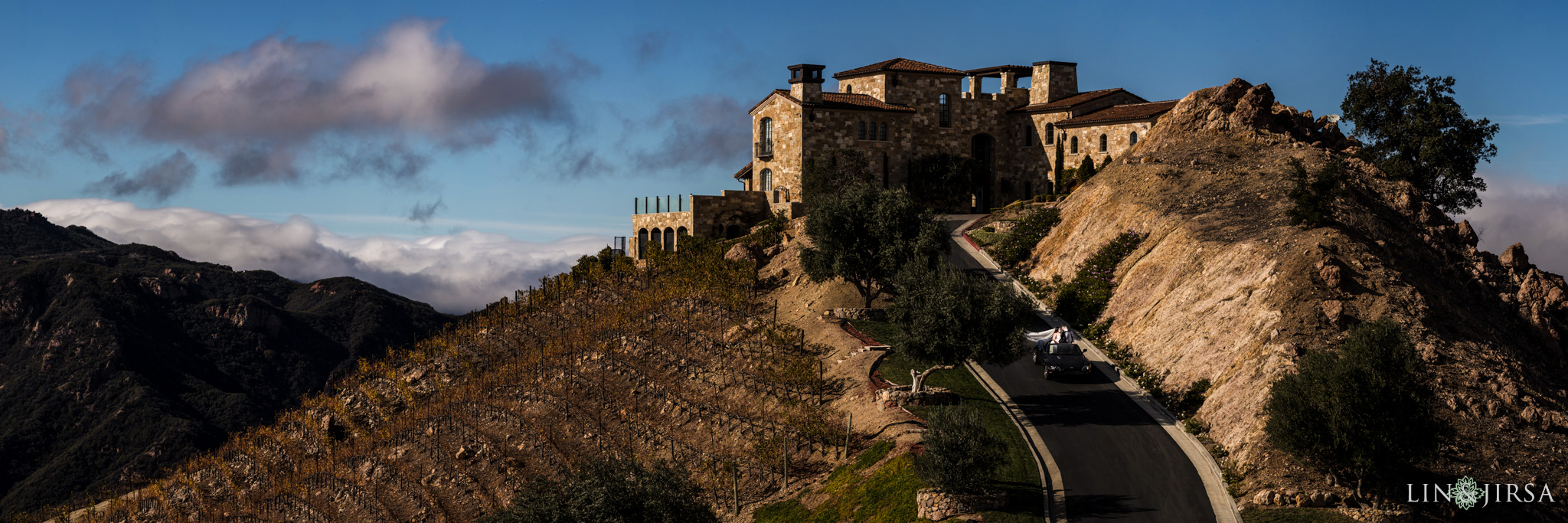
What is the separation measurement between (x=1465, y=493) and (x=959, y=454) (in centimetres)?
1542

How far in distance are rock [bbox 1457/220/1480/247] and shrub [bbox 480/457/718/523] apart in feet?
141

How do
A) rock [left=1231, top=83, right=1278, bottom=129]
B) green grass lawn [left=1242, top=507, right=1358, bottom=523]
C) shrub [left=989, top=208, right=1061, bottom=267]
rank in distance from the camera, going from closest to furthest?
1. green grass lawn [left=1242, top=507, right=1358, bottom=523]
2. shrub [left=989, top=208, right=1061, bottom=267]
3. rock [left=1231, top=83, right=1278, bottom=129]

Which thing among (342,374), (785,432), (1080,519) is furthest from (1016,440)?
(342,374)

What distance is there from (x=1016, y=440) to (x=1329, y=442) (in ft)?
33.7

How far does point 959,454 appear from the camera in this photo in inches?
1222

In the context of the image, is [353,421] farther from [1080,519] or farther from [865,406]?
[1080,519]

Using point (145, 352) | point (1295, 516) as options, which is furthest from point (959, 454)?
point (145, 352)

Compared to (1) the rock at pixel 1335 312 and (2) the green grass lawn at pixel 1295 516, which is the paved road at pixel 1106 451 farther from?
(1) the rock at pixel 1335 312

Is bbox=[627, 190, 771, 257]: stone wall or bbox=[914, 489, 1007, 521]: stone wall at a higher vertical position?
bbox=[627, 190, 771, 257]: stone wall

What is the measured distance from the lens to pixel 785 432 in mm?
40812

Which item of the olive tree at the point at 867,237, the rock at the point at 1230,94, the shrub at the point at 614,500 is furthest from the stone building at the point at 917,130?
the shrub at the point at 614,500

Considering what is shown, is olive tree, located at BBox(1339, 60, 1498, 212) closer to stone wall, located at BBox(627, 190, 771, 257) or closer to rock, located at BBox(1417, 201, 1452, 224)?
rock, located at BBox(1417, 201, 1452, 224)

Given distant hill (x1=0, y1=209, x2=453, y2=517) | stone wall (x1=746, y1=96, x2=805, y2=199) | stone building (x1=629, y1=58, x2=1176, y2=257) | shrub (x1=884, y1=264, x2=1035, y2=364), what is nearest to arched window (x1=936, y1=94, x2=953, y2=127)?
stone building (x1=629, y1=58, x2=1176, y2=257)

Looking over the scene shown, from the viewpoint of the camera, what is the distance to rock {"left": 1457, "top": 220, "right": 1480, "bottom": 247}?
167ft
